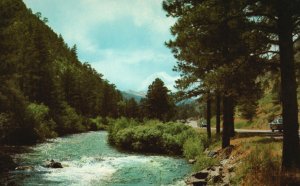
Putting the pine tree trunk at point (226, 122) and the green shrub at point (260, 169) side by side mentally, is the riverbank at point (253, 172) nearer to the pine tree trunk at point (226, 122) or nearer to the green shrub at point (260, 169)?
the green shrub at point (260, 169)

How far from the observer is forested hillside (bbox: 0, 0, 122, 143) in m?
32.9

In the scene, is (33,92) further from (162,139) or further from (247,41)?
(247,41)

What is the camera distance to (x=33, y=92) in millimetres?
69562

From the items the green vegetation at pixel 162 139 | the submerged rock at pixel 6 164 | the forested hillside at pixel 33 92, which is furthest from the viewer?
the green vegetation at pixel 162 139

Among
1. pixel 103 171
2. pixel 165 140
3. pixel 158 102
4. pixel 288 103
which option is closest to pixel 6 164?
pixel 103 171

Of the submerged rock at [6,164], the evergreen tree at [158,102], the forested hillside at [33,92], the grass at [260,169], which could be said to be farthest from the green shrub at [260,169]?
the evergreen tree at [158,102]

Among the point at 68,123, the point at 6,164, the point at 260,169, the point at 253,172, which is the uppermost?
the point at 68,123

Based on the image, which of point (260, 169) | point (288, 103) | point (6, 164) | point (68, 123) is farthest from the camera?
point (68, 123)

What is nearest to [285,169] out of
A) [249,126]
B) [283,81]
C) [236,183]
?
[236,183]

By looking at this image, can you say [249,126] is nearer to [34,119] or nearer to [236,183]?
[34,119]

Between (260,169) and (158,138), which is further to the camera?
(158,138)

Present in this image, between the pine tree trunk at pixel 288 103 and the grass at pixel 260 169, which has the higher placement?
the pine tree trunk at pixel 288 103

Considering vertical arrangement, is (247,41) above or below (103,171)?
above

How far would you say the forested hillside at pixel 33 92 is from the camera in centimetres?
3291
